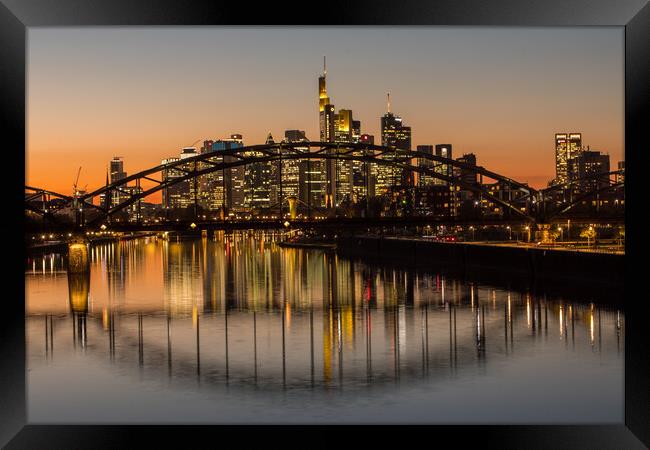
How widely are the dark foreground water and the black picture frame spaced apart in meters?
7.02

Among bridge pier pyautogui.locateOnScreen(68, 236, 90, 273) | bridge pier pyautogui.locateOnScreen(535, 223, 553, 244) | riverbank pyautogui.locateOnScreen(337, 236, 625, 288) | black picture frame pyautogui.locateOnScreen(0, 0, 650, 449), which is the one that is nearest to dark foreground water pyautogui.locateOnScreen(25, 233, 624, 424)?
riverbank pyautogui.locateOnScreen(337, 236, 625, 288)

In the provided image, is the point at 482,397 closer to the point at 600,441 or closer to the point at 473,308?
the point at 600,441

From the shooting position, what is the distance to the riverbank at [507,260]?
5400cm

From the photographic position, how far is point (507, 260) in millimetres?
71875

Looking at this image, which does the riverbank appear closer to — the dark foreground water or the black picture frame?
the dark foreground water

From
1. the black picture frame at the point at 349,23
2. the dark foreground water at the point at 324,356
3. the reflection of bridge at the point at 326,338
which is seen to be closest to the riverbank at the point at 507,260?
the dark foreground water at the point at 324,356

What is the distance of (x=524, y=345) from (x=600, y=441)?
1982 cm

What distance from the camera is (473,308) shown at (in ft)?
149

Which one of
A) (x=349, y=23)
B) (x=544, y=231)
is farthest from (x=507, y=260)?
(x=349, y=23)

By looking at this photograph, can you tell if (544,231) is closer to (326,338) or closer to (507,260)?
(507,260)

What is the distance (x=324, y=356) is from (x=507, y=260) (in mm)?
44451

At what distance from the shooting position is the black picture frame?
502 inches
